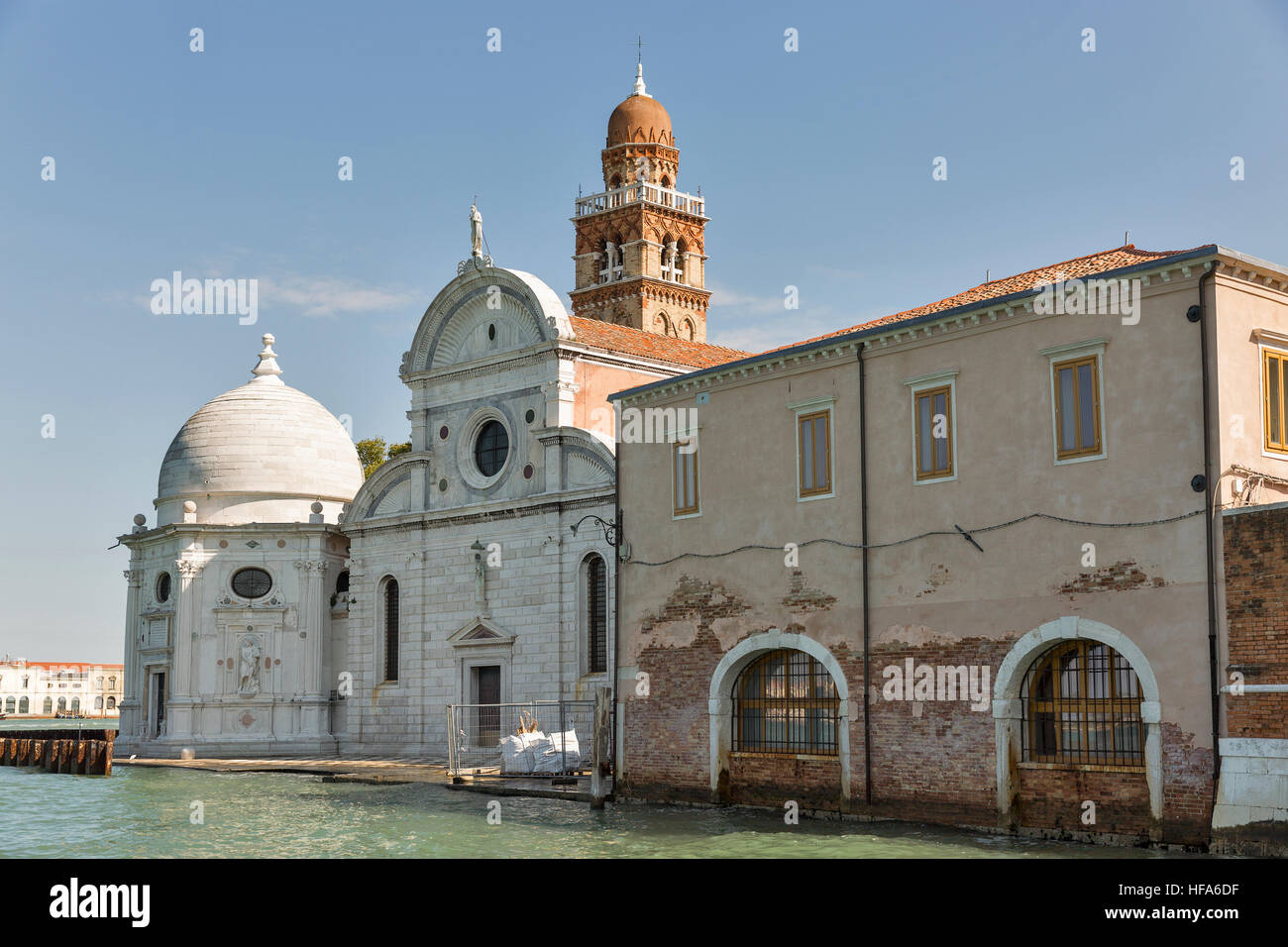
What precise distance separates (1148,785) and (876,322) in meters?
10.2

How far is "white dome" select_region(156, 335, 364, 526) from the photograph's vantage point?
155 feet

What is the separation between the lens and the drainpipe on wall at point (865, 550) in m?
23.1

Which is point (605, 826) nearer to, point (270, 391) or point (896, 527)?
point (896, 527)

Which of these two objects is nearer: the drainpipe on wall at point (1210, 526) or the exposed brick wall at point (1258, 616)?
the exposed brick wall at point (1258, 616)

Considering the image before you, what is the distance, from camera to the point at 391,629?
1667 inches

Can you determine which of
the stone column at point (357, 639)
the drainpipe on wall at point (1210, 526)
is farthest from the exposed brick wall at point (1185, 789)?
the stone column at point (357, 639)

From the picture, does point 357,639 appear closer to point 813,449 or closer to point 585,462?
point 585,462

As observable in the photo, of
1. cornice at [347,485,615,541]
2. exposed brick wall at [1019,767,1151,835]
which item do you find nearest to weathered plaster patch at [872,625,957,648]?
exposed brick wall at [1019,767,1151,835]

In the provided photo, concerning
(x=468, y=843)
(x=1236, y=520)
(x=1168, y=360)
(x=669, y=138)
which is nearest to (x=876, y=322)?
(x=1168, y=360)

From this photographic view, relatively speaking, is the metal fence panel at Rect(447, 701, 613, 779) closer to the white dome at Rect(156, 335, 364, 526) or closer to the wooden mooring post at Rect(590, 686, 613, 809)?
the wooden mooring post at Rect(590, 686, 613, 809)

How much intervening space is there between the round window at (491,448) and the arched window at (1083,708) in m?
20.5

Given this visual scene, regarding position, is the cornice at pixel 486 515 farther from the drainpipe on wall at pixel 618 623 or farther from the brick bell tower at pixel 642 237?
the brick bell tower at pixel 642 237

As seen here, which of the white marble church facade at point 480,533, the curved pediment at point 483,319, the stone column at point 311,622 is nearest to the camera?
the white marble church facade at point 480,533

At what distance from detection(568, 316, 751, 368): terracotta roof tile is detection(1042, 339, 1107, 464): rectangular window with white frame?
59.6 ft
